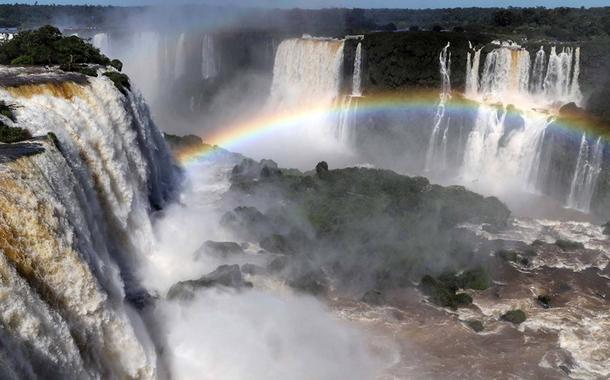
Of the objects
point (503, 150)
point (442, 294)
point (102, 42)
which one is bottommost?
point (442, 294)

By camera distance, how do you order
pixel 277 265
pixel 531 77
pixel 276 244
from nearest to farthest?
pixel 277 265, pixel 276 244, pixel 531 77

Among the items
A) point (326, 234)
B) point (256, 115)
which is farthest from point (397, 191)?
point (256, 115)

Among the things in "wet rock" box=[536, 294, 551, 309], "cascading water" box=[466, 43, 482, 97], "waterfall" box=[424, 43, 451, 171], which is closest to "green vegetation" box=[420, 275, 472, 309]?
"wet rock" box=[536, 294, 551, 309]

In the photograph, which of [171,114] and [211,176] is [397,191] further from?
[171,114]

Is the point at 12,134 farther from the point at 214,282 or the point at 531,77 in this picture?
the point at 531,77

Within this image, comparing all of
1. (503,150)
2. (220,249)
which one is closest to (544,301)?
(220,249)

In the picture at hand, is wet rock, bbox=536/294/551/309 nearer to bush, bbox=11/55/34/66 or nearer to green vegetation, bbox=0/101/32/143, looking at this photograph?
green vegetation, bbox=0/101/32/143

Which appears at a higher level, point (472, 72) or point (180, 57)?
point (472, 72)
